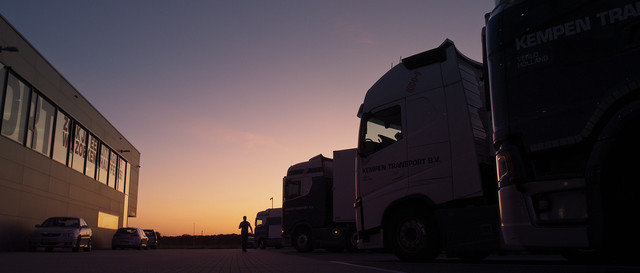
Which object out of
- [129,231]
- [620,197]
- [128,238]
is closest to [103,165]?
[129,231]

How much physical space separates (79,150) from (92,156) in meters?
3.41

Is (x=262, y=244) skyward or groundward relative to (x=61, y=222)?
groundward

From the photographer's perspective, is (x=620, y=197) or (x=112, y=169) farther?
(x=112, y=169)

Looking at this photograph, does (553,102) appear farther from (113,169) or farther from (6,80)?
(113,169)

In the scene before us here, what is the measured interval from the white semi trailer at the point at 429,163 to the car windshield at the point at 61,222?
A: 16.7 m

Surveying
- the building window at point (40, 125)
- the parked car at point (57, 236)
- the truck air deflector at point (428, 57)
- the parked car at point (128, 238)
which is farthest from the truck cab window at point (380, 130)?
the parked car at point (128, 238)

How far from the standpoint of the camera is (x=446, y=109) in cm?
909

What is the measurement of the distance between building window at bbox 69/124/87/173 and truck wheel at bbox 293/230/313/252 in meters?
18.4

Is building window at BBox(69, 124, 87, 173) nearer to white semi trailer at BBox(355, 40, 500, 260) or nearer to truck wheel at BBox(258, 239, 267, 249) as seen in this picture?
truck wheel at BBox(258, 239, 267, 249)

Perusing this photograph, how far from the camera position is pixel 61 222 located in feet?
73.2

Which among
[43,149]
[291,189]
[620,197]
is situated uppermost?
[43,149]

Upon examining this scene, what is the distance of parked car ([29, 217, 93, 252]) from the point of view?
21.0 meters

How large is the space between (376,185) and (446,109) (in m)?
2.01

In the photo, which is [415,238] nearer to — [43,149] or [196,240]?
[43,149]
